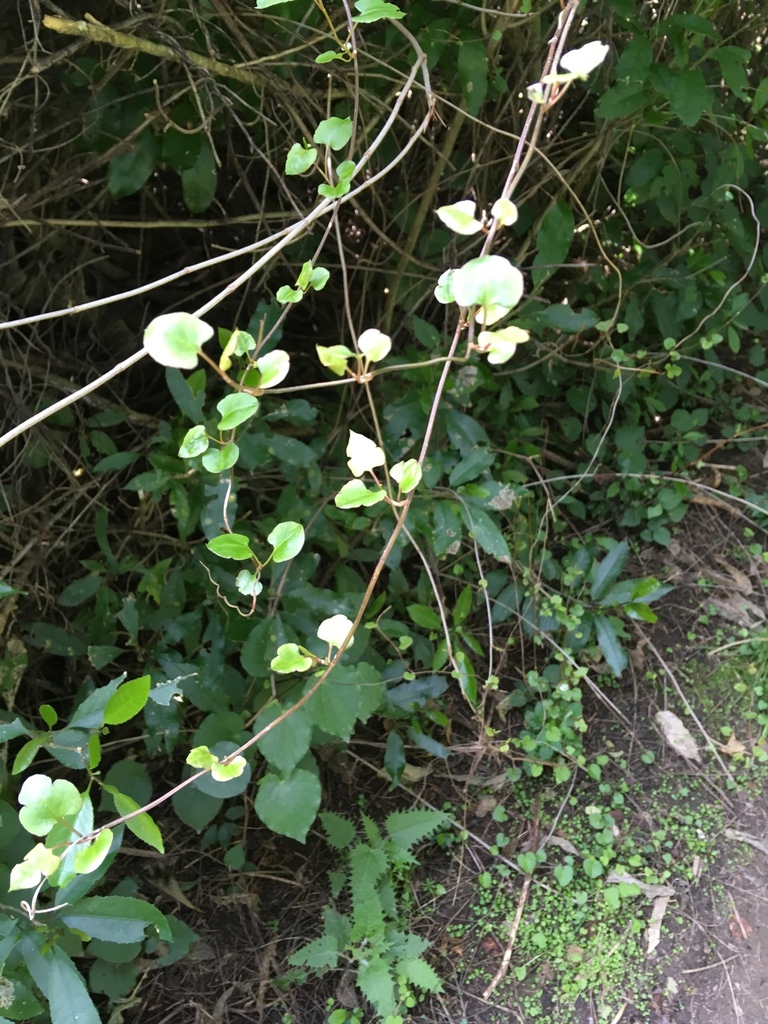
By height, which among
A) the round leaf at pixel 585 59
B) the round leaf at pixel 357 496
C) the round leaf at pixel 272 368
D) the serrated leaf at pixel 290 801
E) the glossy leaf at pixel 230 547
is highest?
the round leaf at pixel 585 59

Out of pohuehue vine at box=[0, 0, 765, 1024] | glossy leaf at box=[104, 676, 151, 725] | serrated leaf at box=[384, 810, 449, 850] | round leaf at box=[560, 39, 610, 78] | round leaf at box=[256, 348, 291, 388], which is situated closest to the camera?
round leaf at box=[560, 39, 610, 78]

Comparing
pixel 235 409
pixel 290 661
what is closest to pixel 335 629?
pixel 290 661

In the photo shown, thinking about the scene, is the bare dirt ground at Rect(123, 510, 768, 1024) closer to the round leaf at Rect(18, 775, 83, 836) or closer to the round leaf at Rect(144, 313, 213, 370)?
the round leaf at Rect(18, 775, 83, 836)

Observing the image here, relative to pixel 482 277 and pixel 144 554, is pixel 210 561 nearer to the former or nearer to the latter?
pixel 144 554

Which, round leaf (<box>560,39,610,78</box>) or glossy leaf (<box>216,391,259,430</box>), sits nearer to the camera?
round leaf (<box>560,39,610,78</box>)

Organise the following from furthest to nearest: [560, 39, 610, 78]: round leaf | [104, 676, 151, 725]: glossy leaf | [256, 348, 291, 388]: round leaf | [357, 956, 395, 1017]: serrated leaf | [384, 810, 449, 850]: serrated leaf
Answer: [384, 810, 449, 850]: serrated leaf < [357, 956, 395, 1017]: serrated leaf < [104, 676, 151, 725]: glossy leaf < [256, 348, 291, 388]: round leaf < [560, 39, 610, 78]: round leaf

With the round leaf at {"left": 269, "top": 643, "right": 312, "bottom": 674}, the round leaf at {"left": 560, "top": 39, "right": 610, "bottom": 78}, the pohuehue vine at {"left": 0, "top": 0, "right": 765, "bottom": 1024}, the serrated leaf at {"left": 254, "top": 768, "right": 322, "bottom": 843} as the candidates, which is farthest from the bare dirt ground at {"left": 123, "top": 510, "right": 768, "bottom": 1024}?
the round leaf at {"left": 560, "top": 39, "right": 610, "bottom": 78}

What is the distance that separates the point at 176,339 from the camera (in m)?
0.40

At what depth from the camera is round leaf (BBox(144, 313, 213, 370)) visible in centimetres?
40

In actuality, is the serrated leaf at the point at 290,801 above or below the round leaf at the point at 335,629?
below

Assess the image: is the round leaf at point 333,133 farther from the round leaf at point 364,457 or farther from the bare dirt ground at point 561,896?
the bare dirt ground at point 561,896

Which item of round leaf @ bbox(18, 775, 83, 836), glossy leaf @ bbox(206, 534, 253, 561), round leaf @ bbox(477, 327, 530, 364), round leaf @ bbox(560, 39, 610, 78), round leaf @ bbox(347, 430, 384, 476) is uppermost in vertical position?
round leaf @ bbox(560, 39, 610, 78)

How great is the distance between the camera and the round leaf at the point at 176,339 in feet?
1.30

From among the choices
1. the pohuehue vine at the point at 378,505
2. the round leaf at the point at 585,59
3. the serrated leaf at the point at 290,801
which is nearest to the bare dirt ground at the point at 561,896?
the pohuehue vine at the point at 378,505
